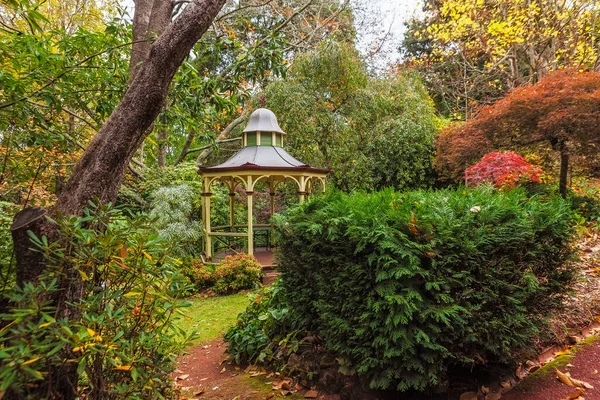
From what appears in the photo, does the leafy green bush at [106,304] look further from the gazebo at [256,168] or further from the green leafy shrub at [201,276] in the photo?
the gazebo at [256,168]

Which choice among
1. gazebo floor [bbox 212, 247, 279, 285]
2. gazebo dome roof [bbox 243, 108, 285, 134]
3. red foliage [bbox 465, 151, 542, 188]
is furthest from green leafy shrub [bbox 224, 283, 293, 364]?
gazebo dome roof [bbox 243, 108, 285, 134]

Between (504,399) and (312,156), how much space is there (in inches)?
370

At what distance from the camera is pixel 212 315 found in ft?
20.9

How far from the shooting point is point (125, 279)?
6.49 feet

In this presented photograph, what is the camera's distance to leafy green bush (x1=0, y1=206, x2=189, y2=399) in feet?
5.34

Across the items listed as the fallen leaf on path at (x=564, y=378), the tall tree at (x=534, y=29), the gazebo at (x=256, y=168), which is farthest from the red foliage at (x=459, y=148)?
the fallen leaf on path at (x=564, y=378)

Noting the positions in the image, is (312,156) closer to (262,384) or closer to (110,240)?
(262,384)

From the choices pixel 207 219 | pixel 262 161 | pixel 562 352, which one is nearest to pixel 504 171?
pixel 562 352

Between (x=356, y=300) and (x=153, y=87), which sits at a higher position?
(x=153, y=87)

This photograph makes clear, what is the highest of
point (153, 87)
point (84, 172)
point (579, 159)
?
point (579, 159)

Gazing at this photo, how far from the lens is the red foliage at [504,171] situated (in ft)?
24.4

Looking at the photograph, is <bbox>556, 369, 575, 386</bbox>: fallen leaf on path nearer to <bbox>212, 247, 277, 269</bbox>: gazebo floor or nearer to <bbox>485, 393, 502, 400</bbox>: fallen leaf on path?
<bbox>485, 393, 502, 400</bbox>: fallen leaf on path

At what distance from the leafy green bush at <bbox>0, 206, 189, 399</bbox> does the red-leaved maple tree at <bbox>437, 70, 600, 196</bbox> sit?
8.39m

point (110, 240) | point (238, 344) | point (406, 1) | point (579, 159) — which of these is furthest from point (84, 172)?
point (406, 1)
